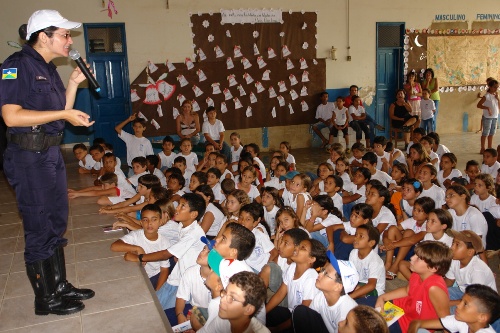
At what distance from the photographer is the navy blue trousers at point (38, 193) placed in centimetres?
215

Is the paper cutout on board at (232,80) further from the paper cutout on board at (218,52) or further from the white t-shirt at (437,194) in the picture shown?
the white t-shirt at (437,194)

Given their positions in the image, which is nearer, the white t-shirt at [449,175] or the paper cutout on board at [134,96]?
the white t-shirt at [449,175]

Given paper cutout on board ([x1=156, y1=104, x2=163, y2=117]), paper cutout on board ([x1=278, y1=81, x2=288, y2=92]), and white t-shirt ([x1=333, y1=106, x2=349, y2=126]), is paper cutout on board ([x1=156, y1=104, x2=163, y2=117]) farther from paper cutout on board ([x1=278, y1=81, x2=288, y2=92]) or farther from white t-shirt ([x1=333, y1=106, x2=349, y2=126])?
white t-shirt ([x1=333, y1=106, x2=349, y2=126])

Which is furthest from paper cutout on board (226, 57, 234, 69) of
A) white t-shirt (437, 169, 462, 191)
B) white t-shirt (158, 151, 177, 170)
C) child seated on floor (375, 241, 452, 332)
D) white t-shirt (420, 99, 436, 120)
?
child seated on floor (375, 241, 452, 332)

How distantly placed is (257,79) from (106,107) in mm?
2801

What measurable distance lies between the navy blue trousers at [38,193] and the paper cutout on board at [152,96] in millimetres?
6068

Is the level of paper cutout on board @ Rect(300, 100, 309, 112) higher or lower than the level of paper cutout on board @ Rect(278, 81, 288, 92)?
lower

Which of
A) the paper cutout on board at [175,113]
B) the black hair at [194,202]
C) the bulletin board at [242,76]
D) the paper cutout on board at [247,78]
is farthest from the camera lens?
the paper cutout on board at [247,78]

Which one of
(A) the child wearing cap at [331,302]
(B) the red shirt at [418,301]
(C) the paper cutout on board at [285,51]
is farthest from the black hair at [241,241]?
(C) the paper cutout on board at [285,51]

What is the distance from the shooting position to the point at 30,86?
2.07 metres

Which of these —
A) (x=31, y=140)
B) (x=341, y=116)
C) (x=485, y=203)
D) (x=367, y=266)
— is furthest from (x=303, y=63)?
(x=31, y=140)

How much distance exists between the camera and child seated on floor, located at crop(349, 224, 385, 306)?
10.1 feet

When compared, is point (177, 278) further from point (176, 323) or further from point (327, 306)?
point (327, 306)

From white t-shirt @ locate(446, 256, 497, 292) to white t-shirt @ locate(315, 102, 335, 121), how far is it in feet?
20.5
